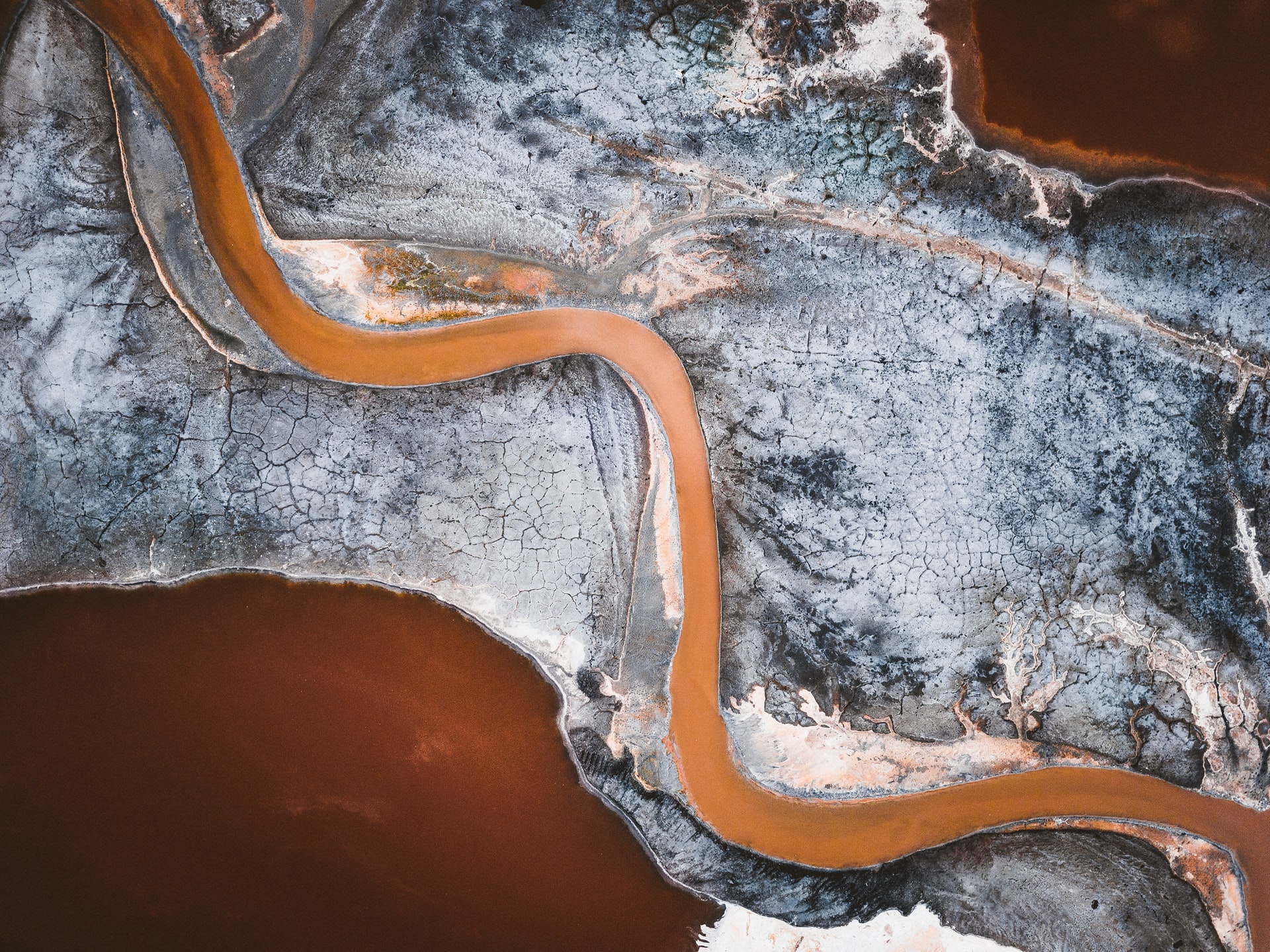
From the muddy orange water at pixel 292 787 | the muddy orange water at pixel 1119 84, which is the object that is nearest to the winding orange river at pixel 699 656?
the muddy orange water at pixel 292 787

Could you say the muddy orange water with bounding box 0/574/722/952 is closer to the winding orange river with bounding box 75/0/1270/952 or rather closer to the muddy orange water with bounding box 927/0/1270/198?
the winding orange river with bounding box 75/0/1270/952

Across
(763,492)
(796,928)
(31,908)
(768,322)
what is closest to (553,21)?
(768,322)

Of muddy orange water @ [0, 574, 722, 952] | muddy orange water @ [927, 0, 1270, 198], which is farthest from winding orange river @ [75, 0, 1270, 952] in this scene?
muddy orange water @ [927, 0, 1270, 198]

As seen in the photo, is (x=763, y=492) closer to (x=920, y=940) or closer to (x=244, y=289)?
(x=920, y=940)

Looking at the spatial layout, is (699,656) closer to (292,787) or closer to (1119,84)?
(292,787)

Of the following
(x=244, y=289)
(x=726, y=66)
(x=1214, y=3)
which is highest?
(x=1214, y=3)

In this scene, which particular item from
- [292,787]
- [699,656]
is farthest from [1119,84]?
[292,787]
